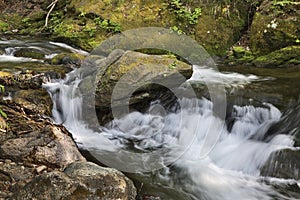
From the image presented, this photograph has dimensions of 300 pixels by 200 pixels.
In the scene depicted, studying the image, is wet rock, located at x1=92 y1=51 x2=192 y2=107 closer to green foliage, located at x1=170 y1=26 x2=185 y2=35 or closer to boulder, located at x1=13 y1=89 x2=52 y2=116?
boulder, located at x1=13 y1=89 x2=52 y2=116

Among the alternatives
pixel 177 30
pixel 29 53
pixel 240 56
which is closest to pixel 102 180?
pixel 29 53

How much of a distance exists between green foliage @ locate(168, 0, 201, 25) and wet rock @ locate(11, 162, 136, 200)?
7848 mm

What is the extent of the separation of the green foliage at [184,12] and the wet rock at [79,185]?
7848mm

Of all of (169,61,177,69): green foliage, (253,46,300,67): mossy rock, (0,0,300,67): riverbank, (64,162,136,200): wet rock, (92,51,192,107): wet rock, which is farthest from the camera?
(0,0,300,67): riverbank

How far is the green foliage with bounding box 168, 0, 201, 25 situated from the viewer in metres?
10.3

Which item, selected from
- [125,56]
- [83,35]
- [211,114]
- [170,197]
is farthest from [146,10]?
[170,197]

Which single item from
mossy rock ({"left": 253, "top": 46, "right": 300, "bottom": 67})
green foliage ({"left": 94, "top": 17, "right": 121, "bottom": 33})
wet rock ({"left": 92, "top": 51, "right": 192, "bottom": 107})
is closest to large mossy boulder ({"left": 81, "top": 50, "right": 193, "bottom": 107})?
wet rock ({"left": 92, "top": 51, "right": 192, "bottom": 107})

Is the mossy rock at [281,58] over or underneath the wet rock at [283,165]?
over

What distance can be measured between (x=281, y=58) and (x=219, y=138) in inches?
163

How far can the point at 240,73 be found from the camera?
26.4 feet

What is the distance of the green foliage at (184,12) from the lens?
10289mm

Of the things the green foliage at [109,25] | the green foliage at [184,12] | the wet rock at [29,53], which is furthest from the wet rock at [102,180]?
the green foliage at [184,12]

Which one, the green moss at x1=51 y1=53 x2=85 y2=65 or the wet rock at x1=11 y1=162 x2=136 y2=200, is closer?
the wet rock at x1=11 y1=162 x2=136 y2=200

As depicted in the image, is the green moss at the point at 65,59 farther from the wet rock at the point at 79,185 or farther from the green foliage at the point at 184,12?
the wet rock at the point at 79,185
